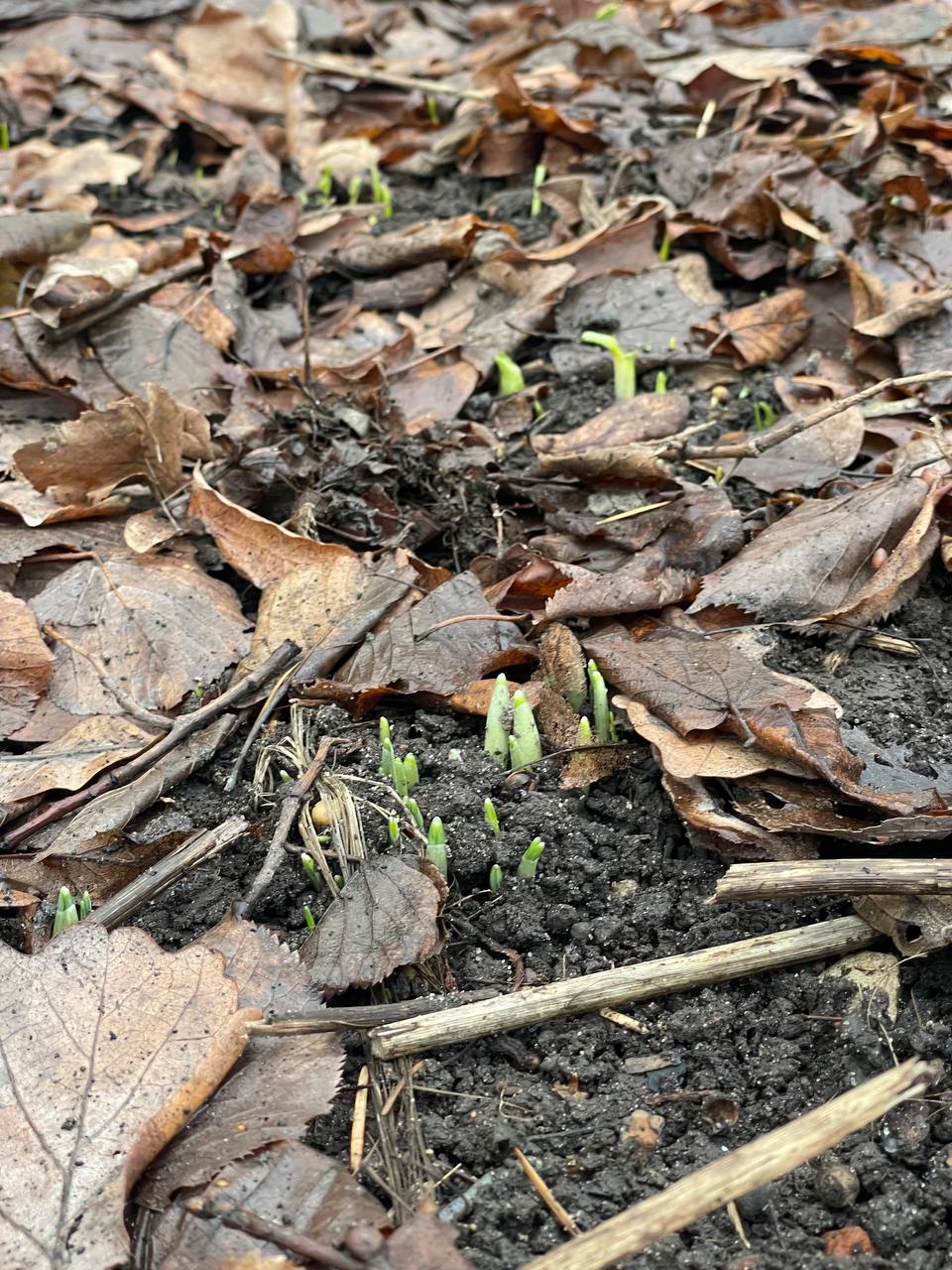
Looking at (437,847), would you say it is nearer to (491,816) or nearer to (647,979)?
(491,816)

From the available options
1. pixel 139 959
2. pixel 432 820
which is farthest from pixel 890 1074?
pixel 139 959

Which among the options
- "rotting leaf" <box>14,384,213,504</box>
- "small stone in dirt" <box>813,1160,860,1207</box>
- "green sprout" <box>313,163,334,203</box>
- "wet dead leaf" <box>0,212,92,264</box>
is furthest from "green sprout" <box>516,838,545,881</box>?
"green sprout" <box>313,163,334,203</box>

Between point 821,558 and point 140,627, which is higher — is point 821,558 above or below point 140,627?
above

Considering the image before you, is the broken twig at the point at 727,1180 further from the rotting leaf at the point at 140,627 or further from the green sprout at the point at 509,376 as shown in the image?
the green sprout at the point at 509,376

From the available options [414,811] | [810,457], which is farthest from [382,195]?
[414,811]

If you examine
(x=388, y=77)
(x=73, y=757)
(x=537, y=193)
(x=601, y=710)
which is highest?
(x=388, y=77)

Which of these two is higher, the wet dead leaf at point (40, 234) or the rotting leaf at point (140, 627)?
the wet dead leaf at point (40, 234)

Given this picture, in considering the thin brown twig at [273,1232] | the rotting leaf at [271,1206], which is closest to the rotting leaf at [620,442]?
the rotting leaf at [271,1206]
